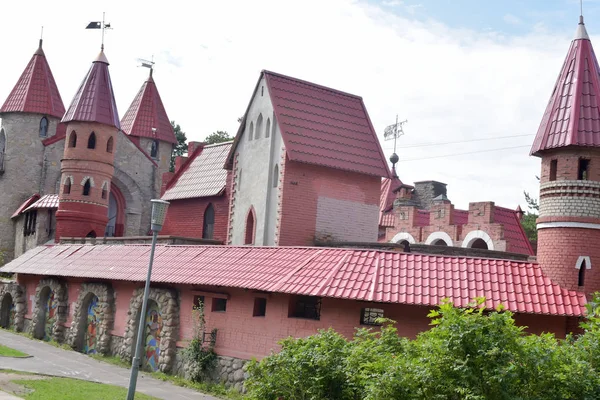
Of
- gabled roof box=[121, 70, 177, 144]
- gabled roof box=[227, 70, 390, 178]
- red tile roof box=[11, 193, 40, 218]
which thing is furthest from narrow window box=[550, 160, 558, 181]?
gabled roof box=[121, 70, 177, 144]

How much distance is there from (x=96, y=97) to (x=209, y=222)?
7.90m

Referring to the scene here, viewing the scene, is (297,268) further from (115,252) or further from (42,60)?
(42,60)

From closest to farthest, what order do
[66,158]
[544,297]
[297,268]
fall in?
[544,297] < [297,268] < [66,158]

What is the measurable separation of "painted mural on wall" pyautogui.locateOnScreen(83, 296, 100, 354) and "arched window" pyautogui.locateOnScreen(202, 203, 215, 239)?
379 inches

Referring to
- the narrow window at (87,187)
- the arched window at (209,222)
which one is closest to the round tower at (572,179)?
the arched window at (209,222)

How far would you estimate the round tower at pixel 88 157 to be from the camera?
35.6m

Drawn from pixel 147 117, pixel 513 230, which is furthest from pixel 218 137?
pixel 513 230

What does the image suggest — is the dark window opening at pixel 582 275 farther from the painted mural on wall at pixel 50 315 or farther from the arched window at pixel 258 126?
the painted mural on wall at pixel 50 315

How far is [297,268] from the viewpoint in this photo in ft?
64.0

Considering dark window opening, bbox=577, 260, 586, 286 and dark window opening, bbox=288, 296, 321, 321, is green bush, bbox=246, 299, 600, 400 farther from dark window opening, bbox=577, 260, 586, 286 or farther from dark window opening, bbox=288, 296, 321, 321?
dark window opening, bbox=288, 296, 321, 321

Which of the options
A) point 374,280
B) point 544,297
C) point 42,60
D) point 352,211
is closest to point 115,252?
point 352,211

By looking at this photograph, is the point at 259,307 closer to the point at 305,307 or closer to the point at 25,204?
the point at 305,307

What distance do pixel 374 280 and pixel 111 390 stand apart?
6642 millimetres

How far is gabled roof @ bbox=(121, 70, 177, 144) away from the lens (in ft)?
164
